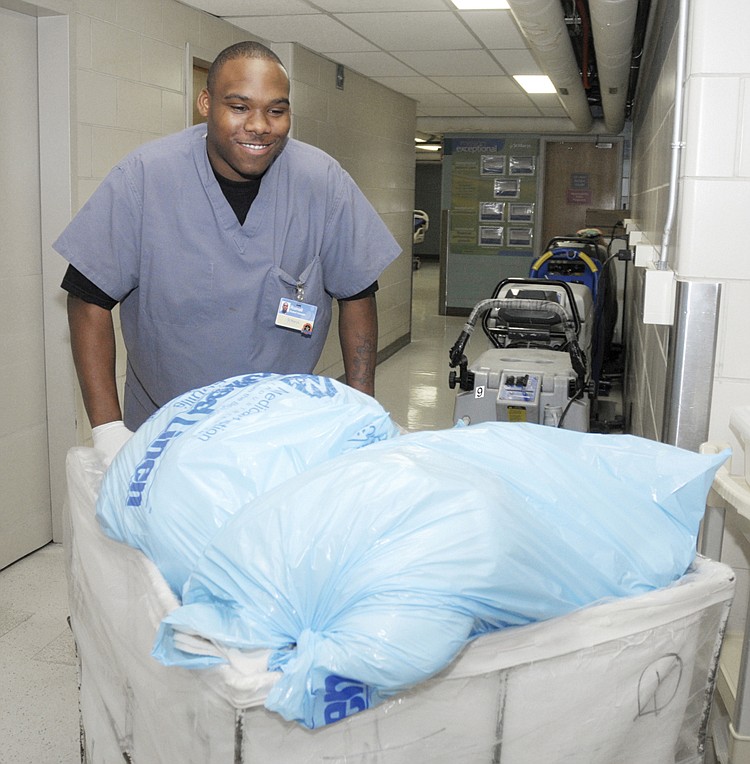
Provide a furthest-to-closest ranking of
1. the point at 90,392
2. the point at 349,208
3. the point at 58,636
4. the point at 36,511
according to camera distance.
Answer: the point at 36,511 → the point at 58,636 → the point at 349,208 → the point at 90,392

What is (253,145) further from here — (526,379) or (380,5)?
(380,5)

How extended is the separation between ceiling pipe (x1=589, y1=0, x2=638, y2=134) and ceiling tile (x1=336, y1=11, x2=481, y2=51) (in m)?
0.74

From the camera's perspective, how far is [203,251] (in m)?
1.93

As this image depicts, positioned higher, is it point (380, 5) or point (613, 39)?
point (380, 5)

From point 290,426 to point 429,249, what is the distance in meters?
19.8

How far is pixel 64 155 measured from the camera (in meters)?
3.26

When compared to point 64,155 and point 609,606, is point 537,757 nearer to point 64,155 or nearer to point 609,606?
point 609,606

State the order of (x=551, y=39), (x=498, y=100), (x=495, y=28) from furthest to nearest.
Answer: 1. (x=498, y=100)
2. (x=495, y=28)
3. (x=551, y=39)

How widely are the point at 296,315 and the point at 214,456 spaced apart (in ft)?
3.29

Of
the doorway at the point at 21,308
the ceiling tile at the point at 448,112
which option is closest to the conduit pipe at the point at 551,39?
the doorway at the point at 21,308

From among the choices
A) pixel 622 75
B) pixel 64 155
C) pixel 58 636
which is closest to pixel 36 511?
pixel 58 636

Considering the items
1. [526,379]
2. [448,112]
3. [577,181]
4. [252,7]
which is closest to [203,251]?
[526,379]

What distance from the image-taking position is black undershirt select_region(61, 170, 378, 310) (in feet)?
6.37

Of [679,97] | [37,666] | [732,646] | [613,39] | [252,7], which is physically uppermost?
[252,7]
